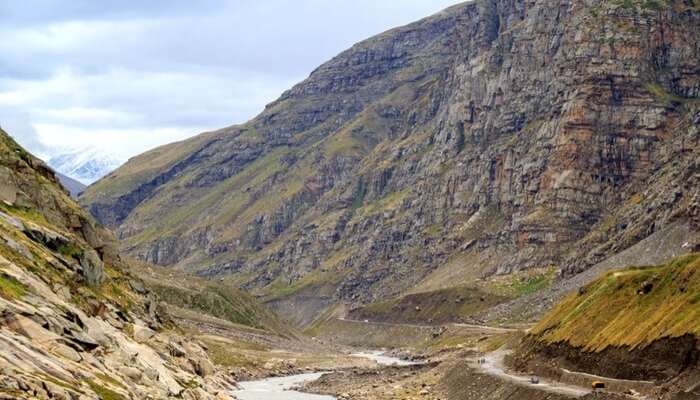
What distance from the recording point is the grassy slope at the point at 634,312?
348 feet

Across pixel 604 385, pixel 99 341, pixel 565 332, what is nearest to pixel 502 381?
pixel 565 332

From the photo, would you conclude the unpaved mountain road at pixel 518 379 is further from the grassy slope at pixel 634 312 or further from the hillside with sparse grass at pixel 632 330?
the grassy slope at pixel 634 312

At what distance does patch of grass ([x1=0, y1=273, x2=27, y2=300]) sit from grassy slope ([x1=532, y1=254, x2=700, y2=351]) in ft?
208

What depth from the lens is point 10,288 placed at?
82.4 meters

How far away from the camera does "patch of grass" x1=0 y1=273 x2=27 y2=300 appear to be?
79.5 metres

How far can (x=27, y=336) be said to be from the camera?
72.4 m

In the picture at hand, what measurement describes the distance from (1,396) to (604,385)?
68.3 m

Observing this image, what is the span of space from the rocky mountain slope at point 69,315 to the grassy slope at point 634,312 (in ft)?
160

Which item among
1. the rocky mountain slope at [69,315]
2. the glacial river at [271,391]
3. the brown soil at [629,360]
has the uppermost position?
the rocky mountain slope at [69,315]

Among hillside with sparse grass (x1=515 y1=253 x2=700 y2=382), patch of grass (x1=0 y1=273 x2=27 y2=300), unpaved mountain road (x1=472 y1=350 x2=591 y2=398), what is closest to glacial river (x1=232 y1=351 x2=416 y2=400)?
unpaved mountain road (x1=472 y1=350 x2=591 y2=398)

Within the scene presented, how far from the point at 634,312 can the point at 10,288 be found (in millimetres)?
75713

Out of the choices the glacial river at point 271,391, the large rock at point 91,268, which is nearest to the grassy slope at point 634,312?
the glacial river at point 271,391

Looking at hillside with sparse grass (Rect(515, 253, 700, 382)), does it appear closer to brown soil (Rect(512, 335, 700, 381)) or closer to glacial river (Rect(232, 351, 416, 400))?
brown soil (Rect(512, 335, 700, 381))

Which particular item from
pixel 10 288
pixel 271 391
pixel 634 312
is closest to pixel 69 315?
pixel 10 288
